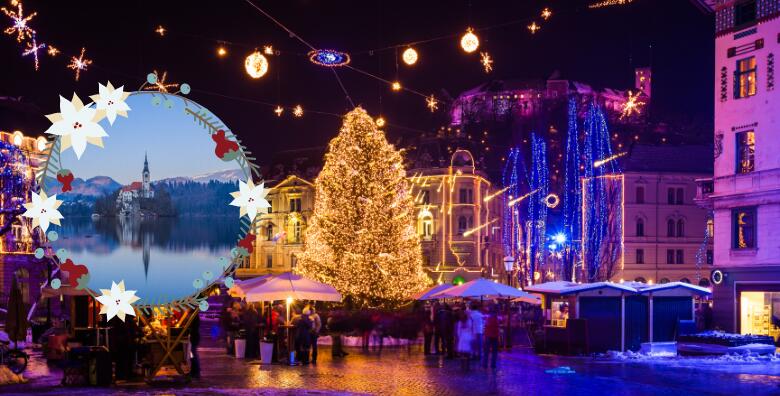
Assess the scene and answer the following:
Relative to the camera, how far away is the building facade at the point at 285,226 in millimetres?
90438

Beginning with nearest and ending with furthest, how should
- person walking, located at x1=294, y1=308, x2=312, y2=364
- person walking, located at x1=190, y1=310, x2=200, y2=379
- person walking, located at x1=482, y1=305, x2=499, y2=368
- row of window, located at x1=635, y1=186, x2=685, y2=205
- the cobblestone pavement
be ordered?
the cobblestone pavement
person walking, located at x1=190, y1=310, x2=200, y2=379
person walking, located at x1=482, y1=305, x2=499, y2=368
person walking, located at x1=294, y1=308, x2=312, y2=364
row of window, located at x1=635, y1=186, x2=685, y2=205

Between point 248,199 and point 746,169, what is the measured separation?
2680cm

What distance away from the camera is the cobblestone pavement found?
19.4m

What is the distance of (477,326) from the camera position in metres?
26.4

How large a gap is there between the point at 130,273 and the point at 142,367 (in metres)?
8.10

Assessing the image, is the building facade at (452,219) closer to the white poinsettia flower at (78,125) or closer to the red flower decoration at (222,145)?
the red flower decoration at (222,145)

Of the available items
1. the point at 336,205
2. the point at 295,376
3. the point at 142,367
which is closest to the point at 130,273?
the point at 142,367

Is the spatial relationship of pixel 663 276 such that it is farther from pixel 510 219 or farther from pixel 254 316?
pixel 254 316

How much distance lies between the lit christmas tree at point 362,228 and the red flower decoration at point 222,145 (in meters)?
26.5

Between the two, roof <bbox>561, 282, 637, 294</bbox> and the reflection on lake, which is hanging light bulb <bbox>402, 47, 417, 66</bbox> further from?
the reflection on lake

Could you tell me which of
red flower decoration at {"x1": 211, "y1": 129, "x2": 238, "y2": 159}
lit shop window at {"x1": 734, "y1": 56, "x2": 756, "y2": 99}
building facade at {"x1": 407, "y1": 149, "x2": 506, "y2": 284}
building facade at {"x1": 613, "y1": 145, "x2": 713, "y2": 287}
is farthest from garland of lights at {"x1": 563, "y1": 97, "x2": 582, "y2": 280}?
red flower decoration at {"x1": 211, "y1": 129, "x2": 238, "y2": 159}

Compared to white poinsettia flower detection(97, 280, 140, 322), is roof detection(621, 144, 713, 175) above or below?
above

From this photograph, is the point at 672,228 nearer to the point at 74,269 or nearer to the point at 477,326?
the point at 477,326

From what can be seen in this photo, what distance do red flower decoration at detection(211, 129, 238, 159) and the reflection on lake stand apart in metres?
0.99
